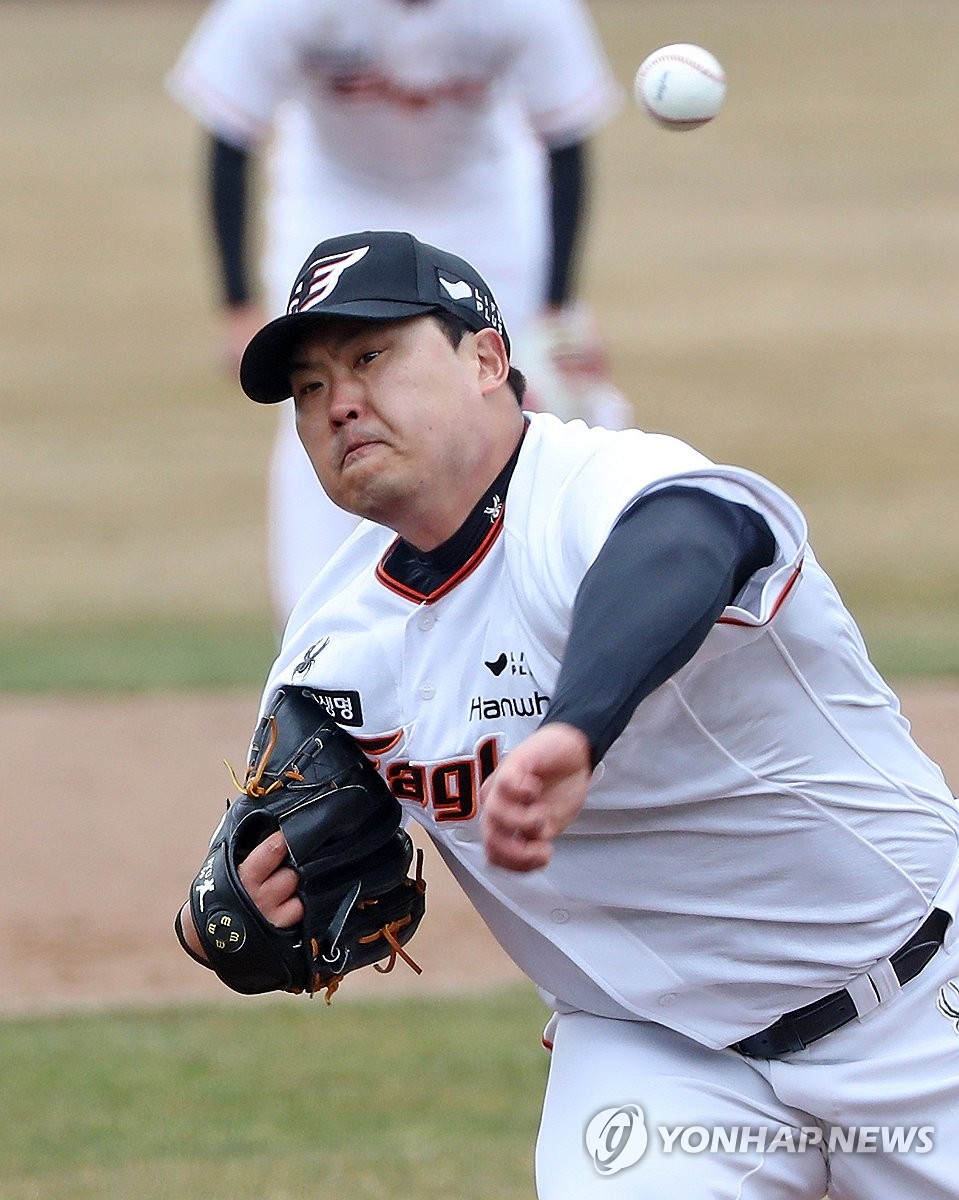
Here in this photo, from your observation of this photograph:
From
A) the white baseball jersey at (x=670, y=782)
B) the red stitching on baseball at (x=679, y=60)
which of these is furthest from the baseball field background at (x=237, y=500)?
the red stitching on baseball at (x=679, y=60)

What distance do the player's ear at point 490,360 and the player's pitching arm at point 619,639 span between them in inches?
15.1

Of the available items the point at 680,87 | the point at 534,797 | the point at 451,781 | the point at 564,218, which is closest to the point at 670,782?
the point at 451,781

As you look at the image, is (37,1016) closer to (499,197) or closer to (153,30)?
(499,197)

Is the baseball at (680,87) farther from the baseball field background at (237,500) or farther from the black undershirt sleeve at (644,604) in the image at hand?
the baseball field background at (237,500)

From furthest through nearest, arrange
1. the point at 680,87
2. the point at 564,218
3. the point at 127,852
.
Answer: the point at 127,852
the point at 564,218
the point at 680,87

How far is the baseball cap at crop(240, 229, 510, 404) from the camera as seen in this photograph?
2268 mm

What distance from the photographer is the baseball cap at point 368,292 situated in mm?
2268

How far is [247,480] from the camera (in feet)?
40.2

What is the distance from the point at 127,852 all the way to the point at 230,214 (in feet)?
5.78

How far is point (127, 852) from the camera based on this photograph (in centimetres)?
581

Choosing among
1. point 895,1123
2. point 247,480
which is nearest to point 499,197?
point 895,1123

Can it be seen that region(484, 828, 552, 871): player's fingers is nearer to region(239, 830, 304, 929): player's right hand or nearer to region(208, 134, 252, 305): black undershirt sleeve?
region(239, 830, 304, 929): player's right hand

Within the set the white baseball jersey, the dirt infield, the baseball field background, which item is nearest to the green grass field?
the baseball field background

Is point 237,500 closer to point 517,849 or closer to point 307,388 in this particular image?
point 307,388
